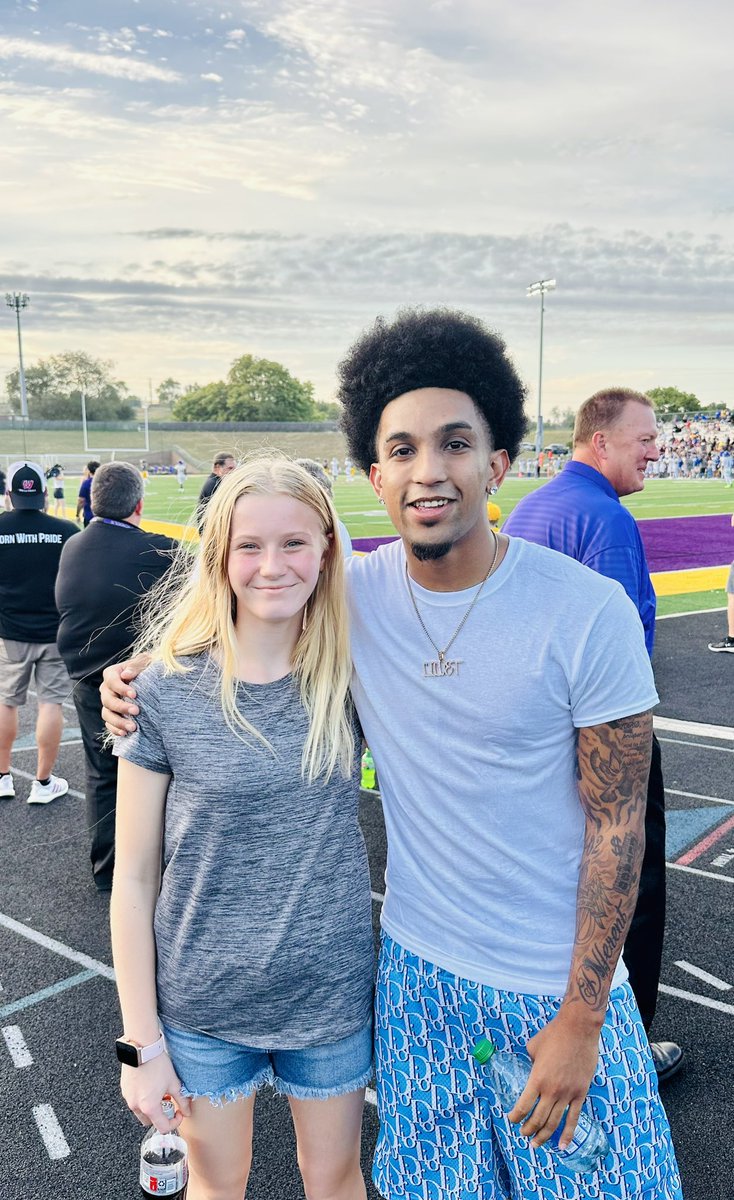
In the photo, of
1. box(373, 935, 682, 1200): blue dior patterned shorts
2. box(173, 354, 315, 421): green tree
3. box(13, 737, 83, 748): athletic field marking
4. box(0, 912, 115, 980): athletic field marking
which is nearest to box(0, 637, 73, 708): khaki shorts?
box(13, 737, 83, 748): athletic field marking

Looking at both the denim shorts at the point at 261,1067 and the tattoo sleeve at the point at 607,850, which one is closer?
the tattoo sleeve at the point at 607,850

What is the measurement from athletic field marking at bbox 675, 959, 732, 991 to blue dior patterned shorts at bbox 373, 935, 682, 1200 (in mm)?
2155

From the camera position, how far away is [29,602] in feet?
18.3

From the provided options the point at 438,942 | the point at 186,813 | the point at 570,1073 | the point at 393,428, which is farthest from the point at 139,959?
the point at 393,428

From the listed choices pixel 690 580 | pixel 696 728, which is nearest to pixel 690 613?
pixel 690 580

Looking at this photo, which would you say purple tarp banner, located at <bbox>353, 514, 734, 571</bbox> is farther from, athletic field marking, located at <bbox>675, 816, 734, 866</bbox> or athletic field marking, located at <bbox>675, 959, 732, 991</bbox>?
athletic field marking, located at <bbox>675, 959, 732, 991</bbox>

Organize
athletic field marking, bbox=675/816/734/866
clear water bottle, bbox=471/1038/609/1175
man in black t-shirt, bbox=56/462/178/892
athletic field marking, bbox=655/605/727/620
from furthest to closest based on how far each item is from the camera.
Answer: athletic field marking, bbox=655/605/727/620, athletic field marking, bbox=675/816/734/866, man in black t-shirt, bbox=56/462/178/892, clear water bottle, bbox=471/1038/609/1175

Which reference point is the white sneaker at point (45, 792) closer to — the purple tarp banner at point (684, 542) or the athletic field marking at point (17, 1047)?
the athletic field marking at point (17, 1047)

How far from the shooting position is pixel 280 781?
1.77 m

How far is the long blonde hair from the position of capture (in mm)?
1801

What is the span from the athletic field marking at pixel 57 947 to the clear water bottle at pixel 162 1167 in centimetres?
203

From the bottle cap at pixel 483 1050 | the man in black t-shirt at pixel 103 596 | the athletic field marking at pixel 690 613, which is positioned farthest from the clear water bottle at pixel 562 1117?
the athletic field marking at pixel 690 613

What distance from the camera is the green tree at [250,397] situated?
106m

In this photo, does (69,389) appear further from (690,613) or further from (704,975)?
(704,975)
